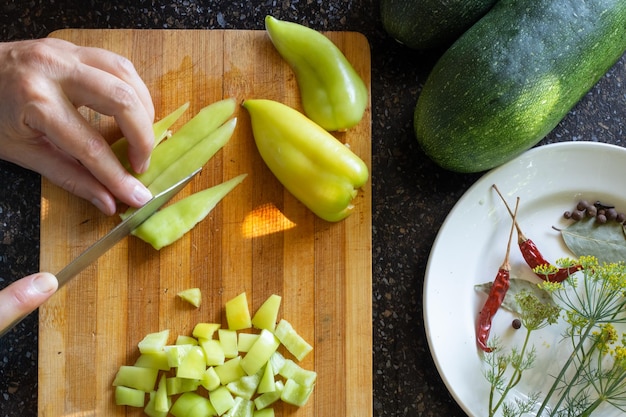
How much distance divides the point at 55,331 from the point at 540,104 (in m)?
1.28

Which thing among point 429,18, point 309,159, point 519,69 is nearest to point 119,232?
point 309,159

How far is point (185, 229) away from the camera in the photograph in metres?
1.52

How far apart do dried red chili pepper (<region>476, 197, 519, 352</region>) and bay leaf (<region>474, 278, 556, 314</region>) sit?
21mm

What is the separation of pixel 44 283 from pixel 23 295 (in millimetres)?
46

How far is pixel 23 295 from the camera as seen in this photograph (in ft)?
4.09

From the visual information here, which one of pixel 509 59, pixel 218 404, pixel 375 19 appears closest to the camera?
pixel 509 59

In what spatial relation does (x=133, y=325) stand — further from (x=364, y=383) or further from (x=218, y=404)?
(x=364, y=383)

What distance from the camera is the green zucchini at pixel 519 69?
4.55 feet

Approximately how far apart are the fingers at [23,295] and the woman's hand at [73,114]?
0.26 meters

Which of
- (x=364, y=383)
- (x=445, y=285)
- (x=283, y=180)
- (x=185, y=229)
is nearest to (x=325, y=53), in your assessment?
(x=283, y=180)

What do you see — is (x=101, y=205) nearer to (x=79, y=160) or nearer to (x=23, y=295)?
(x=79, y=160)

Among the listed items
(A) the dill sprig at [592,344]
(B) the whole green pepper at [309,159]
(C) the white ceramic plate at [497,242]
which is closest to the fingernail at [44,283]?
(B) the whole green pepper at [309,159]

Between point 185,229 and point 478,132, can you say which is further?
point 185,229

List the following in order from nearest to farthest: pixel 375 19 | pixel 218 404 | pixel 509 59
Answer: pixel 509 59, pixel 218 404, pixel 375 19
